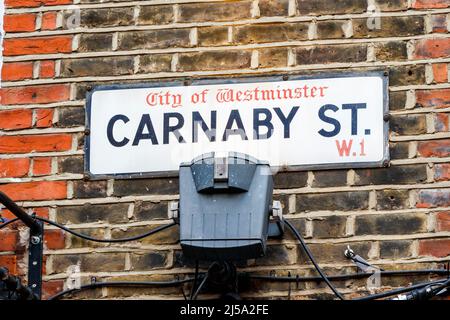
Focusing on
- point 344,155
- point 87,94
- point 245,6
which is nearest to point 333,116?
point 344,155

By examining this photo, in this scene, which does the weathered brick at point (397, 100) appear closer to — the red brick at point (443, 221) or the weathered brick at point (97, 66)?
the red brick at point (443, 221)

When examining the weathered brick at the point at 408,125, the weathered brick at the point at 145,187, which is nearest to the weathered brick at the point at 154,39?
the weathered brick at the point at 145,187

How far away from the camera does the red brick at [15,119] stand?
17.3 ft

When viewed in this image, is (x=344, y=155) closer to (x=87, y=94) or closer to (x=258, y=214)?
(x=258, y=214)

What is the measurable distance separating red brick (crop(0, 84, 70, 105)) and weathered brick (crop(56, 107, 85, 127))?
5 centimetres

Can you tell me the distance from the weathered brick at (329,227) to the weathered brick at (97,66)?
3.12ft

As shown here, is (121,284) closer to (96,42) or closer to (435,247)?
(96,42)

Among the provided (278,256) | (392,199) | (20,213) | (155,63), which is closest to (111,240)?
(20,213)

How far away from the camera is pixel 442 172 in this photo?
16.4ft

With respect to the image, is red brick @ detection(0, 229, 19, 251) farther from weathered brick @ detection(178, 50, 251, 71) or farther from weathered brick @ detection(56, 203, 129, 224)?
weathered brick @ detection(178, 50, 251, 71)

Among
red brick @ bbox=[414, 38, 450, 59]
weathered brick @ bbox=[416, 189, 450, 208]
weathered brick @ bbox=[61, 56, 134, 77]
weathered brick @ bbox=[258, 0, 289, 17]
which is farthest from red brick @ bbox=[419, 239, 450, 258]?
weathered brick @ bbox=[61, 56, 134, 77]

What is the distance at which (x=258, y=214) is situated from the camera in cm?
466

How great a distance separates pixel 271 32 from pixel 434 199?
90 cm

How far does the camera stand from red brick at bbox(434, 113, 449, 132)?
5043 millimetres
